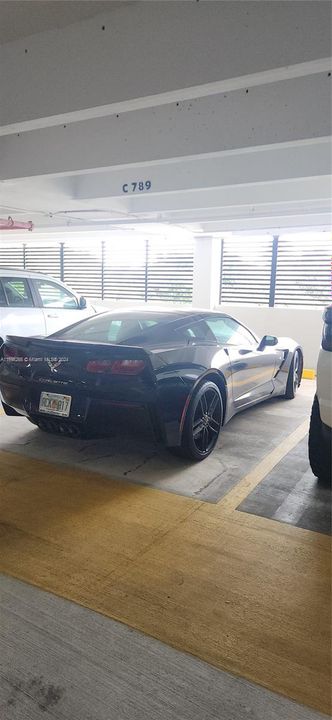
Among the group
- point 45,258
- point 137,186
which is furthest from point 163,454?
point 45,258

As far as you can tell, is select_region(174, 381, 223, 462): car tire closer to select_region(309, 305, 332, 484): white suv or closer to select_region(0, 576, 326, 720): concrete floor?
select_region(309, 305, 332, 484): white suv

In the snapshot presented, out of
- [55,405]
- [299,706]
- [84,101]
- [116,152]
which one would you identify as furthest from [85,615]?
[116,152]

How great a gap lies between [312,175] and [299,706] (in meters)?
5.04

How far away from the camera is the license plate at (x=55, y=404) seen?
12.1ft

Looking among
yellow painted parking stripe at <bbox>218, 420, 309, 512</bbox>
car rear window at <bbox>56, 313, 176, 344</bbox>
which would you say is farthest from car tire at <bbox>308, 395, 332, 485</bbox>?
car rear window at <bbox>56, 313, 176, 344</bbox>

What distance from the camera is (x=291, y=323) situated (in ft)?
34.1

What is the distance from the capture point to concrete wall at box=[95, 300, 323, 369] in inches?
399

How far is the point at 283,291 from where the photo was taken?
11250 millimetres

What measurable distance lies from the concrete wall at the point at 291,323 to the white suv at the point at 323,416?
21.8 feet

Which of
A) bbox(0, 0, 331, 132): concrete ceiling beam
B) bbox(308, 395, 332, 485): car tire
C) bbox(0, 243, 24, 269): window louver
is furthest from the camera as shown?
bbox(0, 243, 24, 269): window louver

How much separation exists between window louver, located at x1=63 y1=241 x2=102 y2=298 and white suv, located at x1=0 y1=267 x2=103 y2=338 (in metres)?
6.94

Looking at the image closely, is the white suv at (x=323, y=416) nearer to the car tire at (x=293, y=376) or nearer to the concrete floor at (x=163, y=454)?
the concrete floor at (x=163, y=454)

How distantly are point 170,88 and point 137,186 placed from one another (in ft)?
11.1

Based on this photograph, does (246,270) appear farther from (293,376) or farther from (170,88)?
(170,88)
